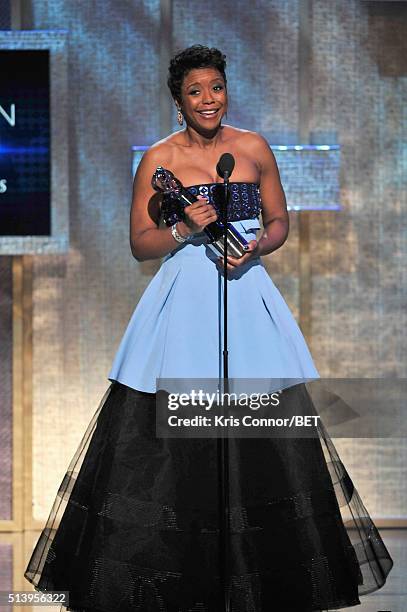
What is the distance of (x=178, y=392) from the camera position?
9.88 feet

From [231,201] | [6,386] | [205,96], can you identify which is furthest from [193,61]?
[6,386]

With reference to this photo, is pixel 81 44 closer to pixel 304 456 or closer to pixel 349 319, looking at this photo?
pixel 349 319

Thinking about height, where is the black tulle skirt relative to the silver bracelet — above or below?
below

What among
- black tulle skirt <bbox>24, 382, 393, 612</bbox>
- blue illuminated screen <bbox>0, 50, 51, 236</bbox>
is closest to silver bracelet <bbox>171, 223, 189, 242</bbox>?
black tulle skirt <bbox>24, 382, 393, 612</bbox>

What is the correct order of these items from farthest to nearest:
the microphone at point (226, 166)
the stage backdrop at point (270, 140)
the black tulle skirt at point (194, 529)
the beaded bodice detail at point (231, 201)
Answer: the stage backdrop at point (270, 140)
the beaded bodice detail at point (231, 201)
the black tulle skirt at point (194, 529)
the microphone at point (226, 166)

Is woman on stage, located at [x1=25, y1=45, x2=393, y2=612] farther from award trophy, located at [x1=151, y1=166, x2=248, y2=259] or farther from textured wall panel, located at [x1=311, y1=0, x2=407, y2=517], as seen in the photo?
textured wall panel, located at [x1=311, y1=0, x2=407, y2=517]

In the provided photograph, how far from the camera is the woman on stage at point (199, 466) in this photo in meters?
2.92

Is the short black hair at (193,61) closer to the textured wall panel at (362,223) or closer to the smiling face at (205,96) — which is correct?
the smiling face at (205,96)

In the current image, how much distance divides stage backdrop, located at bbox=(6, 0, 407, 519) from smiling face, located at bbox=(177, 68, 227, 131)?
1620 millimetres

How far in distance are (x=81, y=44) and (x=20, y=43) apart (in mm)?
273

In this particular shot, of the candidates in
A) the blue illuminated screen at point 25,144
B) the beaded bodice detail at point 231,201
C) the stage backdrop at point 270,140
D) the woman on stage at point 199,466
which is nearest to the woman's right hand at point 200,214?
the woman on stage at point 199,466

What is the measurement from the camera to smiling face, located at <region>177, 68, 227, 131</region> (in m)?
3.09

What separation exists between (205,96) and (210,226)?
38 centimetres

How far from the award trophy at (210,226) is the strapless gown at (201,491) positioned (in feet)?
0.24
